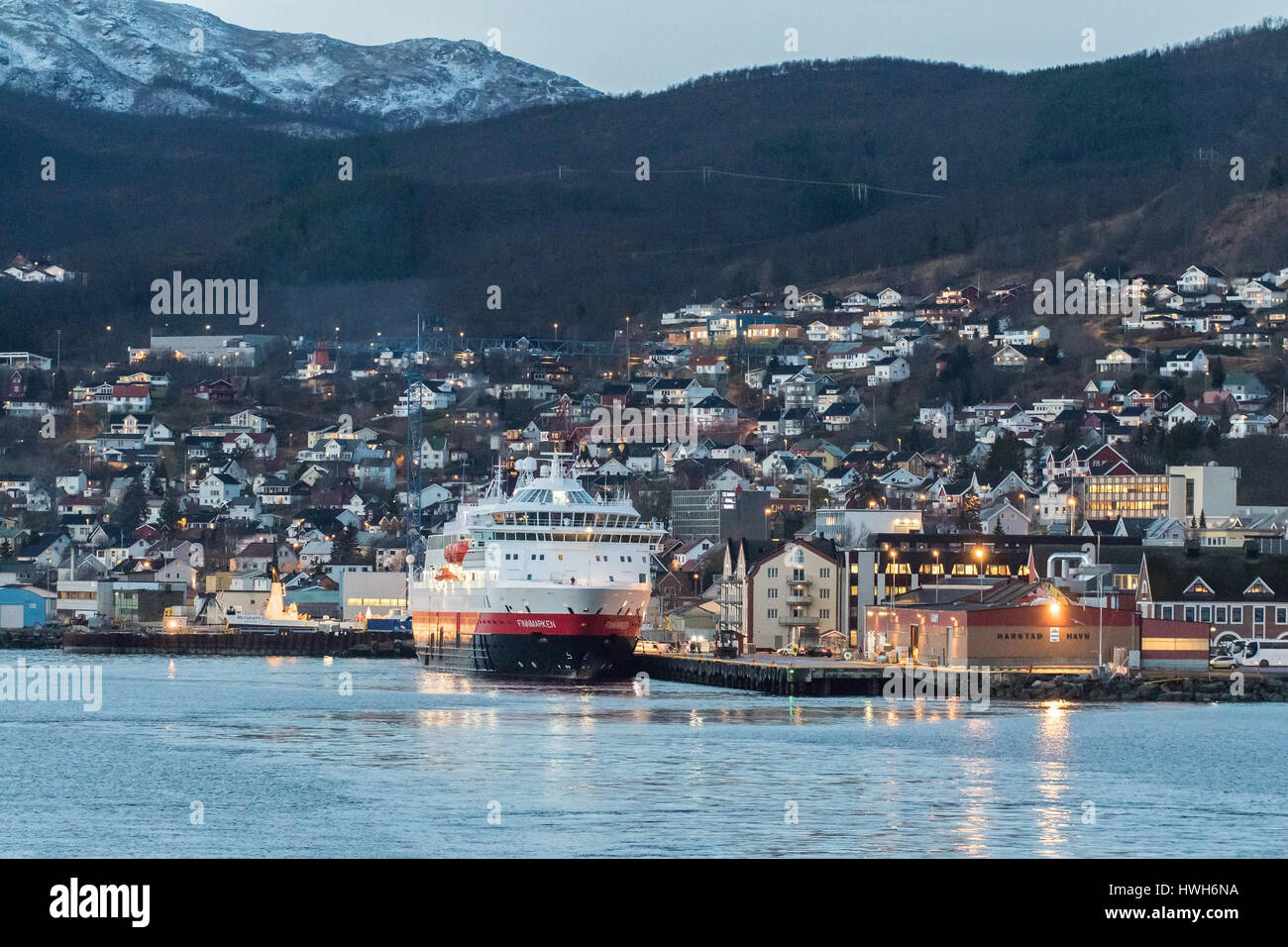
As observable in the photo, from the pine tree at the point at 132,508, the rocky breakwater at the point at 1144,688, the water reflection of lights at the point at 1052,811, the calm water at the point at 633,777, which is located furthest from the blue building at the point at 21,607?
the water reflection of lights at the point at 1052,811

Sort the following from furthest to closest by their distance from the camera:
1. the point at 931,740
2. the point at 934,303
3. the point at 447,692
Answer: the point at 934,303, the point at 447,692, the point at 931,740

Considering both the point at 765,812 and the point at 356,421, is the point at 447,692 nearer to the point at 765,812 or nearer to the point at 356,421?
the point at 765,812

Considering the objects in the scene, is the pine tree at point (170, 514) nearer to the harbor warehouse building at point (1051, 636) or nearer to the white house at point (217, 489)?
the white house at point (217, 489)

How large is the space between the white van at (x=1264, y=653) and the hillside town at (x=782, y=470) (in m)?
0.27

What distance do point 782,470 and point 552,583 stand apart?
69.9 meters

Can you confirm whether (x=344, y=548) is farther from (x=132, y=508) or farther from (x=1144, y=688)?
(x=1144, y=688)

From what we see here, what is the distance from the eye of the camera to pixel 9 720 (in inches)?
2307

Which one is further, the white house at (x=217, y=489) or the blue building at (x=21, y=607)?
the white house at (x=217, y=489)

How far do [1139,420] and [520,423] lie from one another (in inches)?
1908

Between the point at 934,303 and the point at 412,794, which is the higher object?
the point at 934,303

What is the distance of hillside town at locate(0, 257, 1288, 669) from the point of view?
254 feet

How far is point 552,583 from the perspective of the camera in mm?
73500

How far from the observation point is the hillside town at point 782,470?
77438mm
